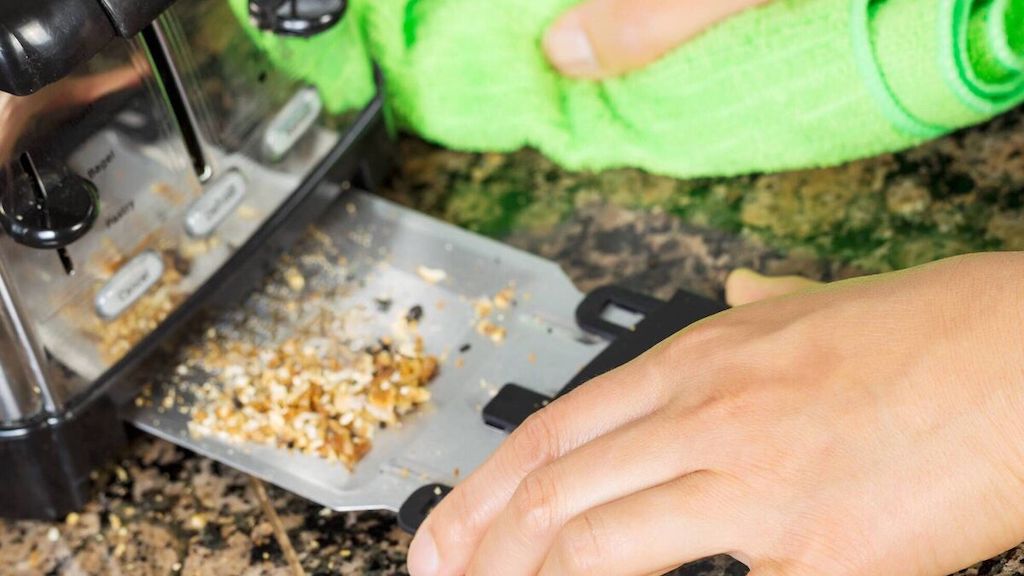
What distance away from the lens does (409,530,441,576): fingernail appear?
26.1 inches

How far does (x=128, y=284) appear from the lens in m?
0.74

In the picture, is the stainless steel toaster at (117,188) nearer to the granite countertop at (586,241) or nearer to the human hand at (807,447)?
the granite countertop at (586,241)

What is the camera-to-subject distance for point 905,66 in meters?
0.84

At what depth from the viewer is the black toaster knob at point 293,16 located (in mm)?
761

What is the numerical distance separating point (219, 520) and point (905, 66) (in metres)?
0.53

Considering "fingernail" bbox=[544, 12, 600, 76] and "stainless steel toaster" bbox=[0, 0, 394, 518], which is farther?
"fingernail" bbox=[544, 12, 600, 76]

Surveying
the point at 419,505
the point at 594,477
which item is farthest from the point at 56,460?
the point at 594,477

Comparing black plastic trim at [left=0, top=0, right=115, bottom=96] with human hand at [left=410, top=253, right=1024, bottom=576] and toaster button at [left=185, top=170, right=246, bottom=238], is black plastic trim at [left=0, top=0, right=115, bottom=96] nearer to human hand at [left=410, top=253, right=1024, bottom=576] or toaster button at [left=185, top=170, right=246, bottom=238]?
toaster button at [left=185, top=170, right=246, bottom=238]

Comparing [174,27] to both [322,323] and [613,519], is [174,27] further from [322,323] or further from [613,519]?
[613,519]

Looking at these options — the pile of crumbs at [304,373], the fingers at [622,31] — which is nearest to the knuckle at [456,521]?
the pile of crumbs at [304,373]

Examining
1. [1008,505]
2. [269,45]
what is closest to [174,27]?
[269,45]

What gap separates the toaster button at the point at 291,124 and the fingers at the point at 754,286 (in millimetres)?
297

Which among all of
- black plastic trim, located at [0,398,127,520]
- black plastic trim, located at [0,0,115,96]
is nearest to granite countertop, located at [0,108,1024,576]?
black plastic trim, located at [0,398,127,520]

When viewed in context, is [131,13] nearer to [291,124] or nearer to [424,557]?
[291,124]
